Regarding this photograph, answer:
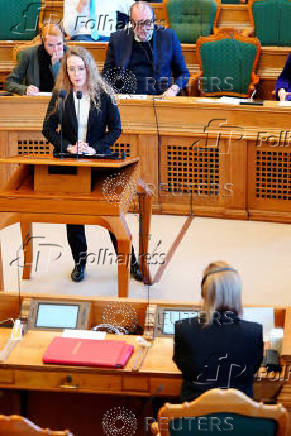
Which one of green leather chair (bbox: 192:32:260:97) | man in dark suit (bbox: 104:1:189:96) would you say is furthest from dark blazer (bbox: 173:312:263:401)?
green leather chair (bbox: 192:32:260:97)

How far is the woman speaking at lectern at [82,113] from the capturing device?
5.45 m

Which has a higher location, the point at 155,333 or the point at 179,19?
the point at 179,19

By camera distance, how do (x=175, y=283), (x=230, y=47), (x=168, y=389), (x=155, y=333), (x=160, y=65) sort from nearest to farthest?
(x=168, y=389) → (x=155, y=333) → (x=175, y=283) → (x=160, y=65) → (x=230, y=47)

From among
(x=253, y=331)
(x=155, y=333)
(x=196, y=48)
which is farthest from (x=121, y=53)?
(x=253, y=331)

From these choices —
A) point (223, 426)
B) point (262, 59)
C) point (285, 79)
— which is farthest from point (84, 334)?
point (262, 59)

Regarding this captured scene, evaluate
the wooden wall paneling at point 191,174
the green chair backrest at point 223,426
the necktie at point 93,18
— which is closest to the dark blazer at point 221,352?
the green chair backrest at point 223,426

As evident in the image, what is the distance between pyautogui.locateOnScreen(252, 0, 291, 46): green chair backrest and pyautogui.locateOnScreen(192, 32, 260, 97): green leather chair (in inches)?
20.0

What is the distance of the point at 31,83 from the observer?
24.9 ft

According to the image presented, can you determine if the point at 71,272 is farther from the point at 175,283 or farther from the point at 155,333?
the point at 155,333

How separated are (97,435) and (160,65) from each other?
4.21 meters

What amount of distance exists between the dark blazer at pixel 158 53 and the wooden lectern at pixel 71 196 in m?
2.42

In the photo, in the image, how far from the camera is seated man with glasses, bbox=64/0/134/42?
29.7ft

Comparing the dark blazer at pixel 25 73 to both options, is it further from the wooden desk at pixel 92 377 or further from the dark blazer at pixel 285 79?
the wooden desk at pixel 92 377

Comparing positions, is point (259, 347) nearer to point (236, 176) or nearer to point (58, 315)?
point (58, 315)
